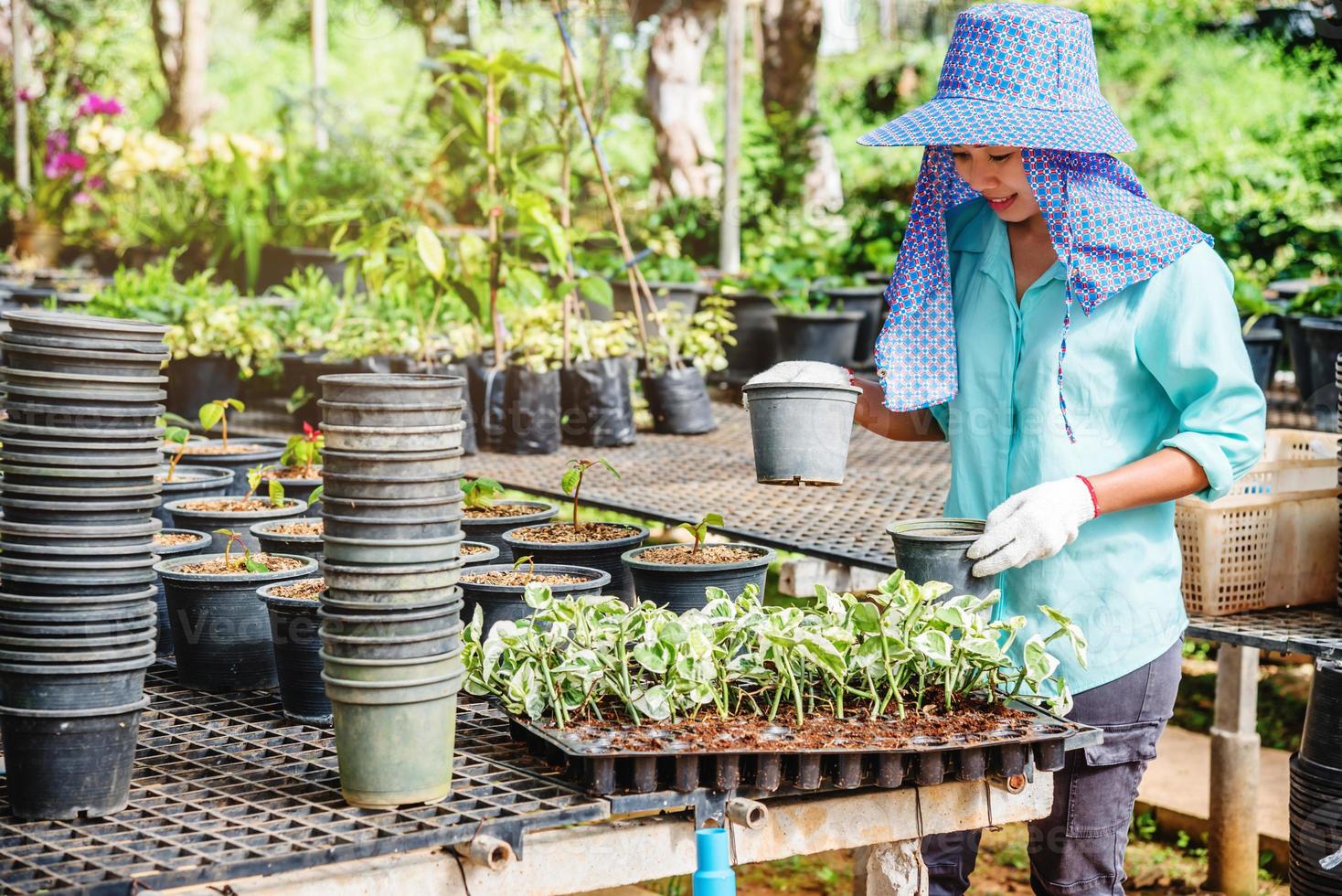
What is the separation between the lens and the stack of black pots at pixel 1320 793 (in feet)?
7.80

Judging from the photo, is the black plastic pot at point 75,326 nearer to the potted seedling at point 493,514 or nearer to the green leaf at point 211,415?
the potted seedling at point 493,514

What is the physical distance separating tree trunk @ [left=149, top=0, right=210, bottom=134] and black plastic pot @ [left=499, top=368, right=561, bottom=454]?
276 inches

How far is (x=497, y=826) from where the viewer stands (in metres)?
1.53

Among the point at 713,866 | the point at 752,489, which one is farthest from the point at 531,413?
the point at 713,866

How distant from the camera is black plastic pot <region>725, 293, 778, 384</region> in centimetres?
677

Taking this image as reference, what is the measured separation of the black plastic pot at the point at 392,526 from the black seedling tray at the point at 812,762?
282 millimetres

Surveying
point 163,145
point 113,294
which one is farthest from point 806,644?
point 163,145

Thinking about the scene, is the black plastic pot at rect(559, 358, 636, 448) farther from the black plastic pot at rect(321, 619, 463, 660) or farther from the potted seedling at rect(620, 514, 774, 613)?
the black plastic pot at rect(321, 619, 463, 660)

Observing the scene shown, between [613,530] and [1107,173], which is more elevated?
[1107,173]

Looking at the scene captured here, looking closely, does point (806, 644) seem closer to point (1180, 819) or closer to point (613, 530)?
point (613, 530)

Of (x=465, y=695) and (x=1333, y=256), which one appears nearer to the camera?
(x=465, y=695)

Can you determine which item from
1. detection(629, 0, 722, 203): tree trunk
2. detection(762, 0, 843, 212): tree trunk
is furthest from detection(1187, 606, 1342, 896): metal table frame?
detection(629, 0, 722, 203): tree trunk

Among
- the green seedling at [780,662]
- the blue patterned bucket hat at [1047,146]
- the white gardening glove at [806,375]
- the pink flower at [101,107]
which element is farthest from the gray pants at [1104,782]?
the pink flower at [101,107]

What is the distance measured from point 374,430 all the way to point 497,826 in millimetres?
438
